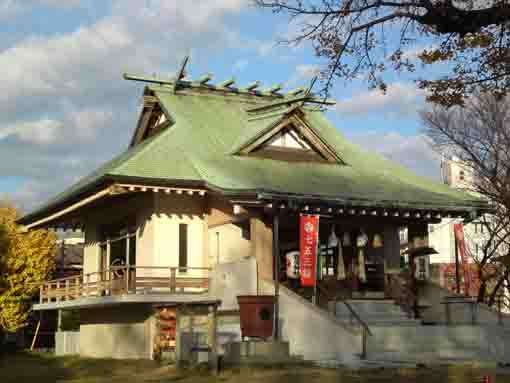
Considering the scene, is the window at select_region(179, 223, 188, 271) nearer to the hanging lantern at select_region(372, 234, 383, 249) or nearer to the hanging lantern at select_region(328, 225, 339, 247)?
the hanging lantern at select_region(328, 225, 339, 247)

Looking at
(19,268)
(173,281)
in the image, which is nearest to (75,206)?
(173,281)

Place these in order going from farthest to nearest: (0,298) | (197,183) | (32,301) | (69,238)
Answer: (69,238) → (32,301) → (0,298) → (197,183)

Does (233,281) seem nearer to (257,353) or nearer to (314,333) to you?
(314,333)

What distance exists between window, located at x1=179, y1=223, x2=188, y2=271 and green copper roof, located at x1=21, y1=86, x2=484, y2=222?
228 centimetres

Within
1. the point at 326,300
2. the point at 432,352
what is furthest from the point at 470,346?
the point at 326,300

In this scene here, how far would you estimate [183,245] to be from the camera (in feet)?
88.1

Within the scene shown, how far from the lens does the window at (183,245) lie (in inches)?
1054

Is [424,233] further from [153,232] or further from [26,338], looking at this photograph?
[26,338]

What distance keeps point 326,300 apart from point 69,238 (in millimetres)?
78006

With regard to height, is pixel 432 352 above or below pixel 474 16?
below

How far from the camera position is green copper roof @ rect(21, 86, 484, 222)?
81.3 ft

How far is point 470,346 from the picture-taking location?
22.6 metres

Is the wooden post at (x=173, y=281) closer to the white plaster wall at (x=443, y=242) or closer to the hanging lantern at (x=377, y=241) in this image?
the hanging lantern at (x=377, y=241)

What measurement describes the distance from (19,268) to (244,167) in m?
19.4
